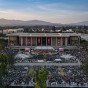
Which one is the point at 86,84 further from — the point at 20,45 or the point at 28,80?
the point at 20,45

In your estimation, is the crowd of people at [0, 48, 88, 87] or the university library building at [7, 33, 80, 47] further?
the university library building at [7, 33, 80, 47]

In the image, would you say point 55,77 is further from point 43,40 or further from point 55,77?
point 43,40

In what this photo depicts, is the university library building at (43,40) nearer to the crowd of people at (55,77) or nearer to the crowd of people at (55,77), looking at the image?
the crowd of people at (55,77)

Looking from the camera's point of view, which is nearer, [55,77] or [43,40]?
[55,77]

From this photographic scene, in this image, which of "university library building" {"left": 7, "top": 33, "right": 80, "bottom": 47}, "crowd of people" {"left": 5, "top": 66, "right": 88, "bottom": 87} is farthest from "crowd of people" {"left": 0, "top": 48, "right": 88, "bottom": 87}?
"university library building" {"left": 7, "top": 33, "right": 80, "bottom": 47}

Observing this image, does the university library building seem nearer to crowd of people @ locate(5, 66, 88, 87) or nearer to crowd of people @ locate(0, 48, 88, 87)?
crowd of people @ locate(0, 48, 88, 87)

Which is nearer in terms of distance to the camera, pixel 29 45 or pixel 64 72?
pixel 64 72

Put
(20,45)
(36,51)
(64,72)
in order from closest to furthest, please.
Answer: (64,72), (36,51), (20,45)

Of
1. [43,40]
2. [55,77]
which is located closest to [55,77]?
[55,77]

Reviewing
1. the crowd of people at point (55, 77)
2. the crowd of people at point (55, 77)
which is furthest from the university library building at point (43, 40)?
the crowd of people at point (55, 77)

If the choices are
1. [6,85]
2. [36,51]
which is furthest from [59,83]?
[36,51]

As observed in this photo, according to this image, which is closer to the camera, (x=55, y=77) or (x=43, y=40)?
(x=55, y=77)
